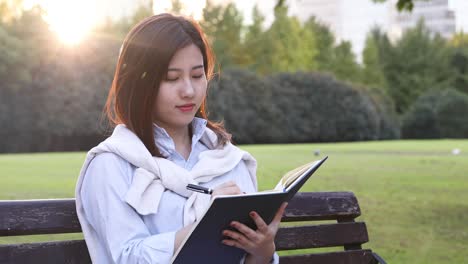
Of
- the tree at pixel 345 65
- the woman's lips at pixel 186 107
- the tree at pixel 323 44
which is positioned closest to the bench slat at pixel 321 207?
the woman's lips at pixel 186 107

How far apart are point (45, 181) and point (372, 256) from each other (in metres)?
13.8

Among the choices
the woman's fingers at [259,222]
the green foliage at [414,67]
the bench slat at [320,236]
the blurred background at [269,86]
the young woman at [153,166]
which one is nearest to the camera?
the woman's fingers at [259,222]

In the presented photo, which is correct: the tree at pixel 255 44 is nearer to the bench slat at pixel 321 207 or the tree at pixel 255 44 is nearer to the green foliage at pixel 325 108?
the green foliage at pixel 325 108

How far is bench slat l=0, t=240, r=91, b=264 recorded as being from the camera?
272 centimetres

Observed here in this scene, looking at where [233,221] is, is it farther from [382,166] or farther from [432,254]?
[382,166]

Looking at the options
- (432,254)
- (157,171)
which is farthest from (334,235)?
(432,254)

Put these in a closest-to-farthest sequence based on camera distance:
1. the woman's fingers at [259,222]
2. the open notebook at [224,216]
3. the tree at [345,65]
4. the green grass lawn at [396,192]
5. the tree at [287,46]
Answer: the open notebook at [224,216], the woman's fingers at [259,222], the green grass lawn at [396,192], the tree at [287,46], the tree at [345,65]

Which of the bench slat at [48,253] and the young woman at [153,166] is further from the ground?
the young woman at [153,166]

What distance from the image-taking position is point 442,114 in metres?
54.9

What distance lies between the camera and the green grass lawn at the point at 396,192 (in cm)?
824

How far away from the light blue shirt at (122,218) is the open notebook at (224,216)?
0.08 metres

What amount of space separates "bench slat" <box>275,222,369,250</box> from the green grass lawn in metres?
3.91

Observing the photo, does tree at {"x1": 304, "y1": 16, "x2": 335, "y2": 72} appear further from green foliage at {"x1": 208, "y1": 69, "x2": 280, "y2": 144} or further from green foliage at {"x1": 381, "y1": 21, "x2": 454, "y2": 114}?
green foliage at {"x1": 208, "y1": 69, "x2": 280, "y2": 144}

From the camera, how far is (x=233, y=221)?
7.55 feet
